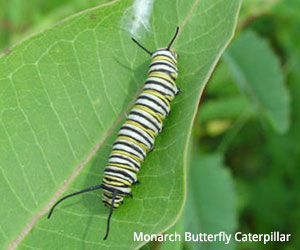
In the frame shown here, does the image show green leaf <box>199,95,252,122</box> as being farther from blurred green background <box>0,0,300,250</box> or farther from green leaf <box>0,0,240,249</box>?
green leaf <box>0,0,240,249</box>

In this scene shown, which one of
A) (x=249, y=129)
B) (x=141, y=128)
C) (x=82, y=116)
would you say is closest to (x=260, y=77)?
(x=249, y=129)

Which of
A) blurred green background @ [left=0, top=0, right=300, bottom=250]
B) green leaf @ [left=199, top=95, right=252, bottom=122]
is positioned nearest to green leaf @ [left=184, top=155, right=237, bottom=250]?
blurred green background @ [left=0, top=0, right=300, bottom=250]

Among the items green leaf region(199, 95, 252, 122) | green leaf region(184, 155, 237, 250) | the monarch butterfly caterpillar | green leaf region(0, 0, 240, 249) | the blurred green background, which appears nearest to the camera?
green leaf region(0, 0, 240, 249)

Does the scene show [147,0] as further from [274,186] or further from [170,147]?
[274,186]

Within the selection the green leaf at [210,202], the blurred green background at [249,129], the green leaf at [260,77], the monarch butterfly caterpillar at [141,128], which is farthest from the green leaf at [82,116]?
the blurred green background at [249,129]

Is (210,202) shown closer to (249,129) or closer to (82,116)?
(249,129)

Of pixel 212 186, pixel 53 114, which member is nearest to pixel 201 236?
pixel 212 186

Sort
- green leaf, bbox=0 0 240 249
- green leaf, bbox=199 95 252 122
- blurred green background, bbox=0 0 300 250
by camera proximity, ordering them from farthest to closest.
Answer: green leaf, bbox=199 95 252 122 → blurred green background, bbox=0 0 300 250 → green leaf, bbox=0 0 240 249

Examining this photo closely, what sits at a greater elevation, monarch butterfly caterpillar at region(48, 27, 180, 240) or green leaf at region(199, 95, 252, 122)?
green leaf at region(199, 95, 252, 122)
